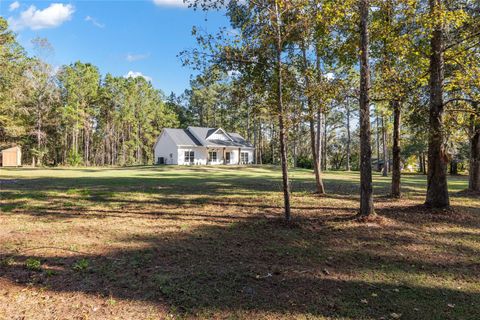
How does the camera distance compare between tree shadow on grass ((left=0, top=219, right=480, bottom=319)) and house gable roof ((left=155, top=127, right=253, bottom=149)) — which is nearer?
tree shadow on grass ((left=0, top=219, right=480, bottom=319))

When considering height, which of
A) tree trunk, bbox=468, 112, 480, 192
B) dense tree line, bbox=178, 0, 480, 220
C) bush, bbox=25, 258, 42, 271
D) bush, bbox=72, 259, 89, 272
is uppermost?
dense tree line, bbox=178, 0, 480, 220

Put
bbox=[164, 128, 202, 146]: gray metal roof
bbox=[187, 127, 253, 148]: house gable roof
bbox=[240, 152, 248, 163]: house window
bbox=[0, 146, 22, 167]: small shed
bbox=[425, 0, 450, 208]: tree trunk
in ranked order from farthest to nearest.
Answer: bbox=[240, 152, 248, 163]: house window → bbox=[187, 127, 253, 148]: house gable roof → bbox=[164, 128, 202, 146]: gray metal roof → bbox=[0, 146, 22, 167]: small shed → bbox=[425, 0, 450, 208]: tree trunk

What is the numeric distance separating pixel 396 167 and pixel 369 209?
4.23 meters

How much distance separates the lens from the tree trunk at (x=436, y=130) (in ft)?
30.6

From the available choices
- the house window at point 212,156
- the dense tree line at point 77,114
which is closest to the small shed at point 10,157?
the dense tree line at point 77,114

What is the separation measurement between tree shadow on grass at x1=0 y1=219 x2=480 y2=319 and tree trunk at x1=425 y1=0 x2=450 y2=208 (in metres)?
4.45

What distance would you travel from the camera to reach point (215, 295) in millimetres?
4164

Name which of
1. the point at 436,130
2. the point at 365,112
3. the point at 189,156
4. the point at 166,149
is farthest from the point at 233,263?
the point at 166,149

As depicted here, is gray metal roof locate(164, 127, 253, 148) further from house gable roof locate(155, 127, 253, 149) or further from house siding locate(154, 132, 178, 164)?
house siding locate(154, 132, 178, 164)

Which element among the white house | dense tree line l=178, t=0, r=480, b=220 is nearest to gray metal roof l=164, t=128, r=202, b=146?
the white house

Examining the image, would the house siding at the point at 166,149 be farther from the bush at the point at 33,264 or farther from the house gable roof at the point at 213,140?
the bush at the point at 33,264

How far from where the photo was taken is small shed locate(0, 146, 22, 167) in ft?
136

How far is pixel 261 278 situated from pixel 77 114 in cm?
4895

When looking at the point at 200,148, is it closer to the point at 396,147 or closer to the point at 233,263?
the point at 396,147
